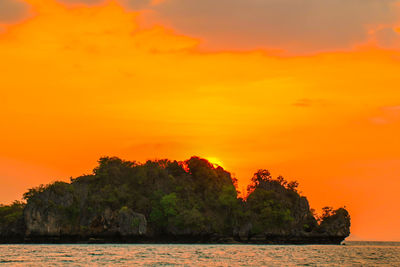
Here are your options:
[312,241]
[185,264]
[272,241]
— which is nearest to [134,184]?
[272,241]

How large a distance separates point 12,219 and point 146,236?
111ft

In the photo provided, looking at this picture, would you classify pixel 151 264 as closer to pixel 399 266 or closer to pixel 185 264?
pixel 185 264

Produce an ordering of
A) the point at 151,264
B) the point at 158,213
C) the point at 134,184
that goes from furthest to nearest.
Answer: the point at 134,184 < the point at 158,213 < the point at 151,264

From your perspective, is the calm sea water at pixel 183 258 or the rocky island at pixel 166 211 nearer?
the calm sea water at pixel 183 258

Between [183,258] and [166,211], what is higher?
[166,211]

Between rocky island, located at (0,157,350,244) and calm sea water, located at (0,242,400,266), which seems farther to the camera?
rocky island, located at (0,157,350,244)

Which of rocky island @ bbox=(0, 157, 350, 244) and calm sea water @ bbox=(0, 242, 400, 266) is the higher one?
rocky island @ bbox=(0, 157, 350, 244)

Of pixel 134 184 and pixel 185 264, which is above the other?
pixel 134 184

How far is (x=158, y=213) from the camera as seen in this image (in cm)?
14988

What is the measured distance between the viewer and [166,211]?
147 m

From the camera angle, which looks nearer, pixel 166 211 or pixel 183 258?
pixel 183 258

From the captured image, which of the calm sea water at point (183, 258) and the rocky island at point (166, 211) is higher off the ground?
the rocky island at point (166, 211)

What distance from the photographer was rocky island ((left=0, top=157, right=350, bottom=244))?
13812cm

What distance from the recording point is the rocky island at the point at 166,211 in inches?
5438
